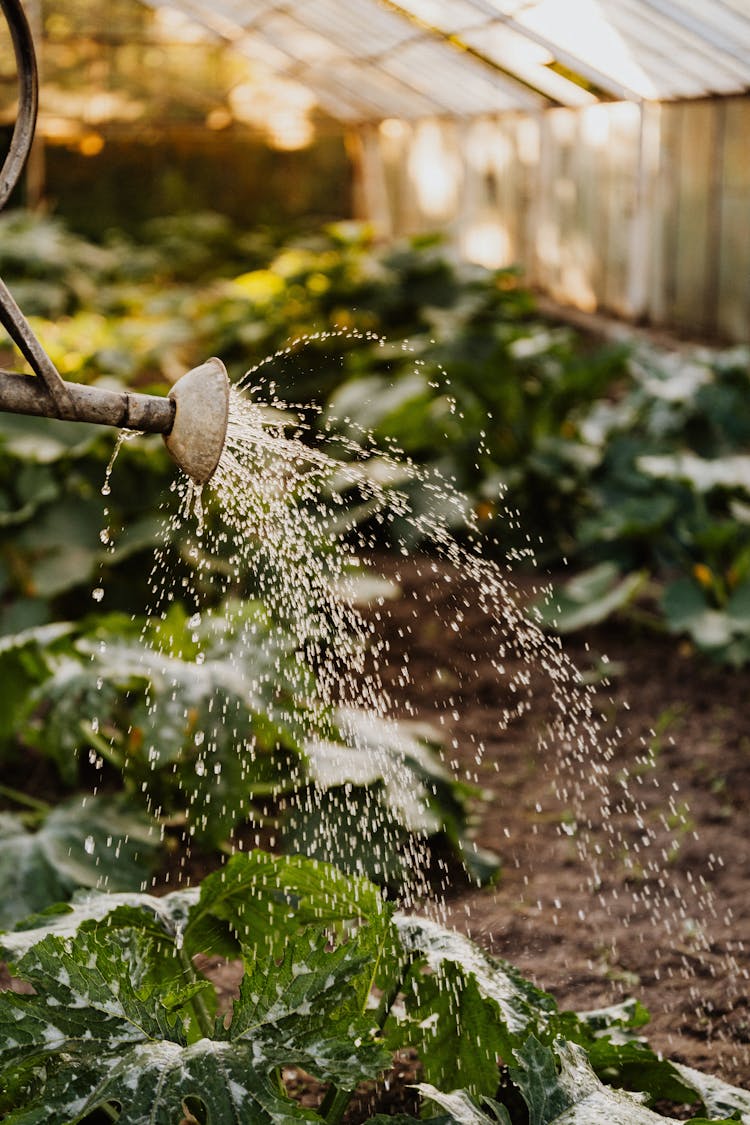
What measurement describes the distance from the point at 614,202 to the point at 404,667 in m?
6.78

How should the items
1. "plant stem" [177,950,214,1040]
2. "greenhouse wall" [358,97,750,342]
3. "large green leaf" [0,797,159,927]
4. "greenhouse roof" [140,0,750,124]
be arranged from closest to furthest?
"plant stem" [177,950,214,1040]
"large green leaf" [0,797,159,927]
"greenhouse roof" [140,0,750,124]
"greenhouse wall" [358,97,750,342]

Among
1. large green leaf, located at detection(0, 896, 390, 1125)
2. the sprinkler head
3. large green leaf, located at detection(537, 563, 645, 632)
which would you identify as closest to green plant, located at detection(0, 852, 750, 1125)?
large green leaf, located at detection(0, 896, 390, 1125)

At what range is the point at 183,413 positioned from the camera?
162 centimetres

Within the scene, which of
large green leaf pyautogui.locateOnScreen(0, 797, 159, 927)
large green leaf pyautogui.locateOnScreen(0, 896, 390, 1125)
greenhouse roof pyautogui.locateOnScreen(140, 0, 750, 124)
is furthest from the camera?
greenhouse roof pyautogui.locateOnScreen(140, 0, 750, 124)

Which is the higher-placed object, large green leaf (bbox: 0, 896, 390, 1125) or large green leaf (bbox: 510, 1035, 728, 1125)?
large green leaf (bbox: 0, 896, 390, 1125)

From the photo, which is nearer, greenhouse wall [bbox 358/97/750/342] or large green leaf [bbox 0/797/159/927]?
large green leaf [bbox 0/797/159/927]

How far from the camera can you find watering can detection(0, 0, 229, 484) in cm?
147

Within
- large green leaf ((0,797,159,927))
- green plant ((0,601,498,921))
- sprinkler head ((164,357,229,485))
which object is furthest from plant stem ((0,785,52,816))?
sprinkler head ((164,357,229,485))


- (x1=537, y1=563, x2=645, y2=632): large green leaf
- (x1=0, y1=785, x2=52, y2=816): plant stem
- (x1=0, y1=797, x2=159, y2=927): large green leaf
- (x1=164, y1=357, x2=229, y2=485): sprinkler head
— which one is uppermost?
(x1=164, y1=357, x2=229, y2=485): sprinkler head

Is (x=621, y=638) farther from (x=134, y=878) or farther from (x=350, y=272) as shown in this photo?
(x=350, y=272)

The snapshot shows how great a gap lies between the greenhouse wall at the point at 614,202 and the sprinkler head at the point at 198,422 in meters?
6.88

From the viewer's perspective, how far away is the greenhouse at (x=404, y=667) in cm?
158

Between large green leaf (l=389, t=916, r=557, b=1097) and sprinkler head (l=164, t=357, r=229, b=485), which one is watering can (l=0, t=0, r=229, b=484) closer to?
sprinkler head (l=164, t=357, r=229, b=485)

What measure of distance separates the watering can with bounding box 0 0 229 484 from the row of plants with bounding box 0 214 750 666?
1.08 m
